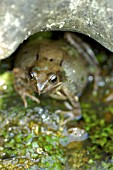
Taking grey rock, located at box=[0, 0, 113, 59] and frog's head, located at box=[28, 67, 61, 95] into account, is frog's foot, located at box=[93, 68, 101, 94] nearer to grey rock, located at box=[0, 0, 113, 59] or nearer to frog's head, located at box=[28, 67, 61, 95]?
frog's head, located at box=[28, 67, 61, 95]

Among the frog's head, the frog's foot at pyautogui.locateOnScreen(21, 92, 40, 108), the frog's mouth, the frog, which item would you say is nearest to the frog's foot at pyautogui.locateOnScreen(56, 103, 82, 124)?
the frog

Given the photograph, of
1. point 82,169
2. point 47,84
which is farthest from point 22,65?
point 82,169

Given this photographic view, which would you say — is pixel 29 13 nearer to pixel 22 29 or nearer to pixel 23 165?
pixel 22 29

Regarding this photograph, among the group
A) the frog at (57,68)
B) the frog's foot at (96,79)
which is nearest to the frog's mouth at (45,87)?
the frog at (57,68)

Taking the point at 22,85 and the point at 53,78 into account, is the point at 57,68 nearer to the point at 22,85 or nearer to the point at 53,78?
the point at 53,78

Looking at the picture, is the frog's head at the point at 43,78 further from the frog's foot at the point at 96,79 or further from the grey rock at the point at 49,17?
the frog's foot at the point at 96,79

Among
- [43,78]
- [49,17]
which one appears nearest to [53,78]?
[43,78]

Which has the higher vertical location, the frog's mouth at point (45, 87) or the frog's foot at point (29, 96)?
the frog's mouth at point (45, 87)
